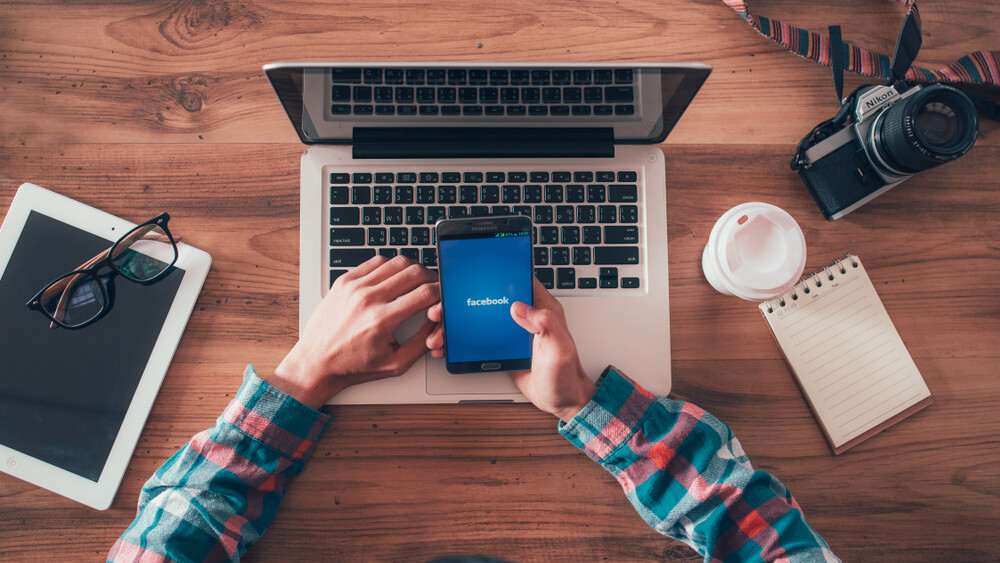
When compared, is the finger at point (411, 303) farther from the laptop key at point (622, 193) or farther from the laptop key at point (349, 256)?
the laptop key at point (622, 193)

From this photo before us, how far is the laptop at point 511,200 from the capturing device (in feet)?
2.60

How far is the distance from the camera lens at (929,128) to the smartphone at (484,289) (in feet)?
1.72

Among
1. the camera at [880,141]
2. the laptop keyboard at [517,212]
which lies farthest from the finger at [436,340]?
the camera at [880,141]

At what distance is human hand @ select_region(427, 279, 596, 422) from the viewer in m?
0.71

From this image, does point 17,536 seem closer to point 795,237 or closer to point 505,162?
point 505,162

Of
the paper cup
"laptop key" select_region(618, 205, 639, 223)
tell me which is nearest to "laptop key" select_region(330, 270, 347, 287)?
"laptop key" select_region(618, 205, 639, 223)

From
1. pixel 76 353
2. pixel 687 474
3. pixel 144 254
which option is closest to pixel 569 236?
pixel 687 474

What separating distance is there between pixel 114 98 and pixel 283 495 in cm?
67

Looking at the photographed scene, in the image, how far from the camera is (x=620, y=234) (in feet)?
2.66

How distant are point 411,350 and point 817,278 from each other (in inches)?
24.1

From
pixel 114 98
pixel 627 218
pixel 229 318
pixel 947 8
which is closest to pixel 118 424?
pixel 229 318

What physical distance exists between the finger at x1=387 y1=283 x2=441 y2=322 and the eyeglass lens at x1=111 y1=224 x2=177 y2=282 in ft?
1.13

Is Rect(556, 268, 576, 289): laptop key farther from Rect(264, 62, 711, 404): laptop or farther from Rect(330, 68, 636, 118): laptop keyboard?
Rect(330, 68, 636, 118): laptop keyboard

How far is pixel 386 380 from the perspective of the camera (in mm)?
798
